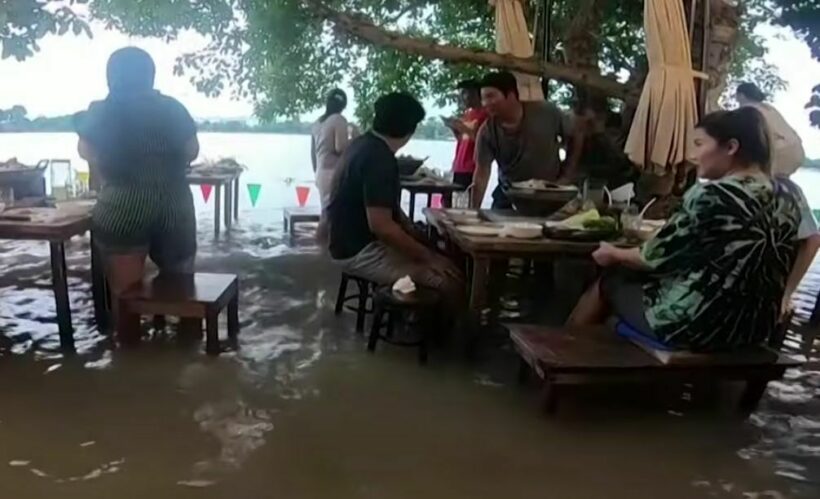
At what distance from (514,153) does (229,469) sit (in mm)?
3019

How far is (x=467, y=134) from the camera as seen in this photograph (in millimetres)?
6457

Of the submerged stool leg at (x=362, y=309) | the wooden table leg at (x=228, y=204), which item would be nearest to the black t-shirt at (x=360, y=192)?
the submerged stool leg at (x=362, y=309)

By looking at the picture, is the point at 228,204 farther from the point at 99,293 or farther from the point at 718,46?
the point at 718,46

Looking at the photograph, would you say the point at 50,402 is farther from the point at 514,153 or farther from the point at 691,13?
the point at 691,13

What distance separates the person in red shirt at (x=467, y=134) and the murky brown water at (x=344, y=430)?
110 inches

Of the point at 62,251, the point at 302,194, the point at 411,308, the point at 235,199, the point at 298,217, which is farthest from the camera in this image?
the point at 302,194

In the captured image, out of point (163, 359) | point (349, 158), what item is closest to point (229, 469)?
point (163, 359)

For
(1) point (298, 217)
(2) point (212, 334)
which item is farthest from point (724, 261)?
(1) point (298, 217)

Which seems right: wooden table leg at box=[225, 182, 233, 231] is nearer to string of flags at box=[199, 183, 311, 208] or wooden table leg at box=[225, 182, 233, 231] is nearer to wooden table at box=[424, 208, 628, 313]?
string of flags at box=[199, 183, 311, 208]

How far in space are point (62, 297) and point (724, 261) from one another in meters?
2.69

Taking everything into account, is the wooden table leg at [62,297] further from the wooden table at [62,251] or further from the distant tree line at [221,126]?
the distant tree line at [221,126]

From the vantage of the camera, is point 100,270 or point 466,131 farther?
point 466,131

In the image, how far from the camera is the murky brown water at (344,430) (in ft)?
8.10

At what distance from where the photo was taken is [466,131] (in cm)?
643
